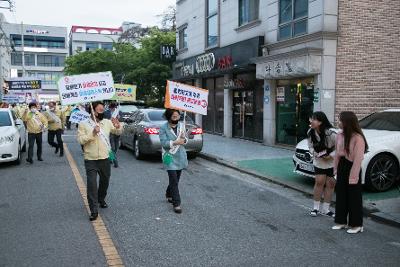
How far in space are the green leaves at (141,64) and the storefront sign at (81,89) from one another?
22.5 meters

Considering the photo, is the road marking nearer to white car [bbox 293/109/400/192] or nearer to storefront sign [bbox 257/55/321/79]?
white car [bbox 293/109/400/192]

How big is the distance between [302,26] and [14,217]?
10.1 meters

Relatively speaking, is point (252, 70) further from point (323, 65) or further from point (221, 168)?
point (221, 168)

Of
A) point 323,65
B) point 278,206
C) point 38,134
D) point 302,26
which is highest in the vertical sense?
point 302,26

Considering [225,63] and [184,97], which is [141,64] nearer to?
[225,63]

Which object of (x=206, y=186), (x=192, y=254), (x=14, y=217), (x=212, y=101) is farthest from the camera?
(x=212, y=101)

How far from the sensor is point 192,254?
4891 mm

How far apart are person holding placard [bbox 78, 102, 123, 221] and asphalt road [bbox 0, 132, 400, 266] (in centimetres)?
38

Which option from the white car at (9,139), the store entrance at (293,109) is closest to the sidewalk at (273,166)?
the store entrance at (293,109)

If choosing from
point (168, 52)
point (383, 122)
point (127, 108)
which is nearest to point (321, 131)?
point (383, 122)

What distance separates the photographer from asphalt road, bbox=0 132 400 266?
4.80 metres

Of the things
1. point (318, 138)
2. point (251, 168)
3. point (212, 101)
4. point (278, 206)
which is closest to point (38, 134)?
point (251, 168)

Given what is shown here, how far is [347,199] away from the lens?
6020 millimetres

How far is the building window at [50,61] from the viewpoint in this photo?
3570 inches
